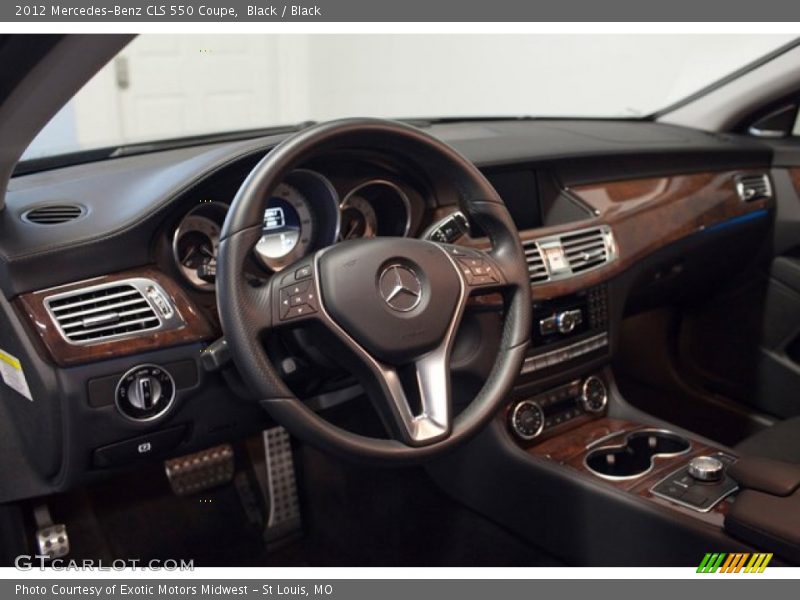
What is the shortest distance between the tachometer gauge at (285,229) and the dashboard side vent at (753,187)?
125 centimetres

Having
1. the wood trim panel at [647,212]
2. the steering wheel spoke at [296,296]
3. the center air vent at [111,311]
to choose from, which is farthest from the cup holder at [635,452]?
the center air vent at [111,311]

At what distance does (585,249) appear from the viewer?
5.64 feet

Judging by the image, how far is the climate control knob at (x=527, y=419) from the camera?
165cm

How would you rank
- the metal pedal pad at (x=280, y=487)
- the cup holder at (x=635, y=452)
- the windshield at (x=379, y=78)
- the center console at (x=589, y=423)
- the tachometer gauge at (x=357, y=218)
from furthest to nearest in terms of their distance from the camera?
the windshield at (x=379, y=78) < the metal pedal pad at (x=280, y=487) < the cup holder at (x=635, y=452) < the center console at (x=589, y=423) < the tachometer gauge at (x=357, y=218)

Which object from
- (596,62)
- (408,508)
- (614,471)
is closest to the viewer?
(614,471)

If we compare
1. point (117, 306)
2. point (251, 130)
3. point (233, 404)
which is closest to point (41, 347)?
point (117, 306)

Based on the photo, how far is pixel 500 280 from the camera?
1.24 m

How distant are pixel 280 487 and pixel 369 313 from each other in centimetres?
93

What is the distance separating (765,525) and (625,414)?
0.53 meters

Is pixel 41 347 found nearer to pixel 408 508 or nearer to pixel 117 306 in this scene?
pixel 117 306

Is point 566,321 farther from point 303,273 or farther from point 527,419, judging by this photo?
point 303,273

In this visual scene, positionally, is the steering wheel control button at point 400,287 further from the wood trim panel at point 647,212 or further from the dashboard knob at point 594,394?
the dashboard knob at point 594,394

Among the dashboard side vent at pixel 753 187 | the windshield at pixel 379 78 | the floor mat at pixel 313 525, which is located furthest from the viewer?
the windshield at pixel 379 78

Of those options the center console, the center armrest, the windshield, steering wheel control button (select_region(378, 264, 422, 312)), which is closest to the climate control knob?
the center console
